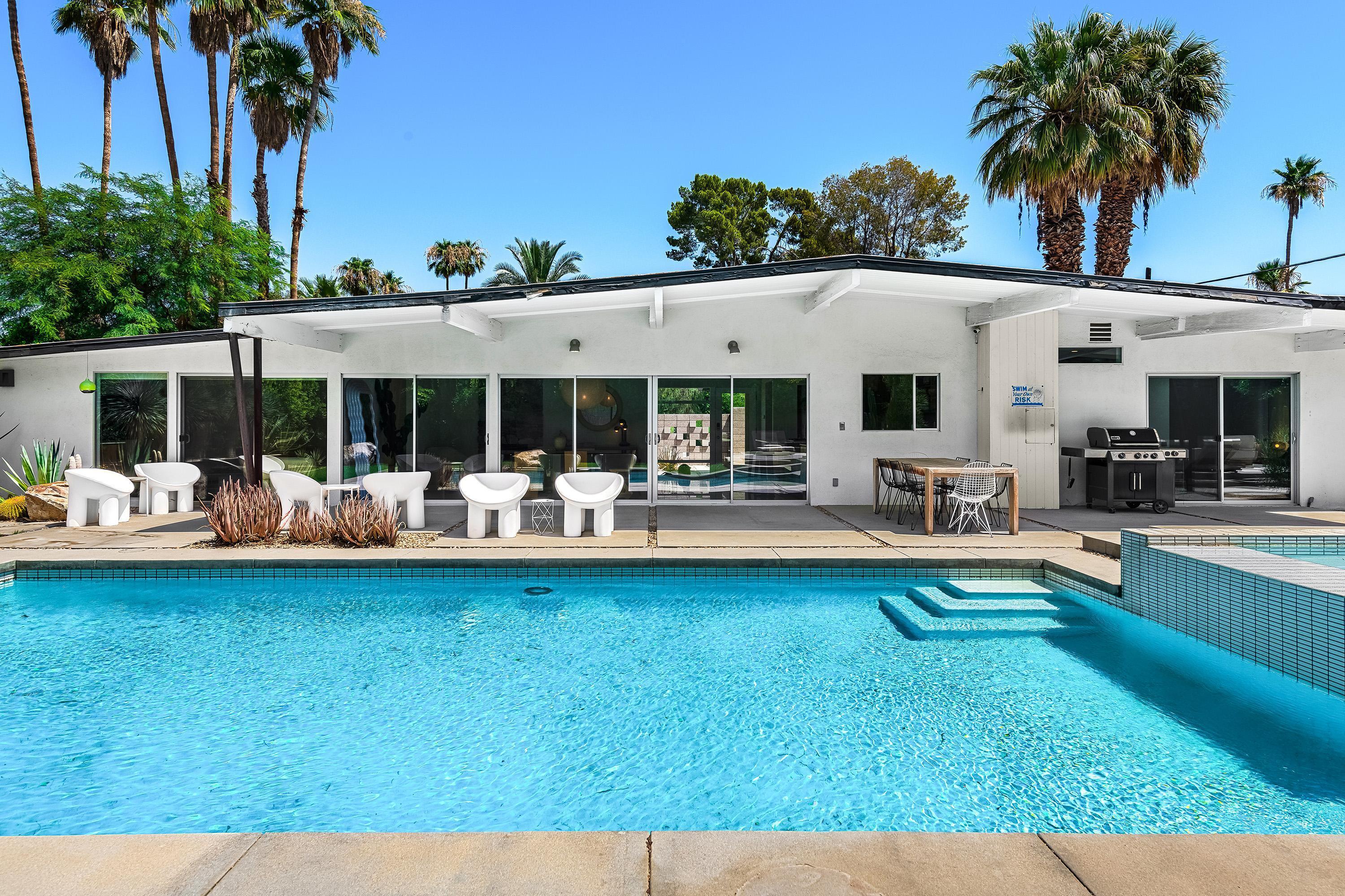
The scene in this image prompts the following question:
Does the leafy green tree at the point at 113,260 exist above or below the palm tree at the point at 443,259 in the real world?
below

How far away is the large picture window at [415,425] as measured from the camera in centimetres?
1030

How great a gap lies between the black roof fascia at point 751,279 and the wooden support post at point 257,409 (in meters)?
0.86

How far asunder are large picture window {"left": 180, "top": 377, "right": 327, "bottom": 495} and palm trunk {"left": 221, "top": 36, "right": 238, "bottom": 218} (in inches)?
361

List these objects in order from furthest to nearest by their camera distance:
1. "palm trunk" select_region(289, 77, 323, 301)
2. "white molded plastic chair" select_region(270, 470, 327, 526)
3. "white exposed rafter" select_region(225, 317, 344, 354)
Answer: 1. "palm trunk" select_region(289, 77, 323, 301)
2. "white molded plastic chair" select_region(270, 470, 327, 526)
3. "white exposed rafter" select_region(225, 317, 344, 354)

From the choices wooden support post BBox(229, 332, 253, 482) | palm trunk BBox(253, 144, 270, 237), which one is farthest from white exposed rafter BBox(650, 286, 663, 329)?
palm trunk BBox(253, 144, 270, 237)

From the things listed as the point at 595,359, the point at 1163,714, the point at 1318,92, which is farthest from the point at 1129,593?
the point at 1318,92

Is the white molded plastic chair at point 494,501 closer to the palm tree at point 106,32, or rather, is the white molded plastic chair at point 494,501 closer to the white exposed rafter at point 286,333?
the white exposed rafter at point 286,333

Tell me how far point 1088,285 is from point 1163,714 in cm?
502

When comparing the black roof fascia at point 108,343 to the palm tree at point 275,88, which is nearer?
the black roof fascia at point 108,343

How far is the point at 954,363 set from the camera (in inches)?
408

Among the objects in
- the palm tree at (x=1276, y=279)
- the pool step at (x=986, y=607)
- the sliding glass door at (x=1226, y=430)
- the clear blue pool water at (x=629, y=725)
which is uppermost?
the palm tree at (x=1276, y=279)

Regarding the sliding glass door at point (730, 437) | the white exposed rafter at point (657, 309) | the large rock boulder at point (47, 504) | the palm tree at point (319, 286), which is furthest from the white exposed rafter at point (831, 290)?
the palm tree at point (319, 286)

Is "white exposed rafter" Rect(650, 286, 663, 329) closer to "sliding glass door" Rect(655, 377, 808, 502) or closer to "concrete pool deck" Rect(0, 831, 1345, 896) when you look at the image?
"sliding glass door" Rect(655, 377, 808, 502)

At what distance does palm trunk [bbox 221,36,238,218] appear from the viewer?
1738cm
